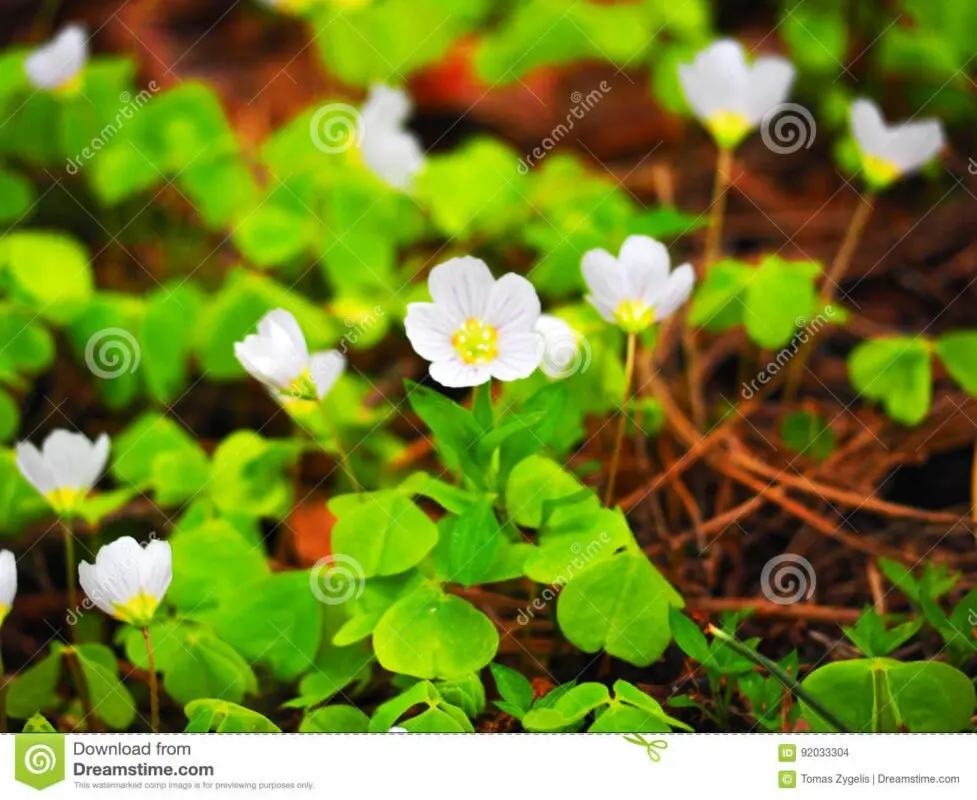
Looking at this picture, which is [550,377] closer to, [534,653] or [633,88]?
[534,653]

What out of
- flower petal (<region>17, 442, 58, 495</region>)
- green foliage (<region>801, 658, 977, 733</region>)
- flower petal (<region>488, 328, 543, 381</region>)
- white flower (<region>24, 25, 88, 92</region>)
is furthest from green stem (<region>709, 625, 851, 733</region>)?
white flower (<region>24, 25, 88, 92</region>)

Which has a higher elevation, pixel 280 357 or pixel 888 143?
pixel 888 143

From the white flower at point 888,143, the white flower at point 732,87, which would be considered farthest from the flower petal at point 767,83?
the white flower at point 888,143

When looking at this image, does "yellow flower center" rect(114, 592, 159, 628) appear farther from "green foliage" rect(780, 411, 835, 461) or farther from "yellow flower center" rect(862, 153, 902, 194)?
"yellow flower center" rect(862, 153, 902, 194)

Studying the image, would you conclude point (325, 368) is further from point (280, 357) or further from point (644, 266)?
point (644, 266)
